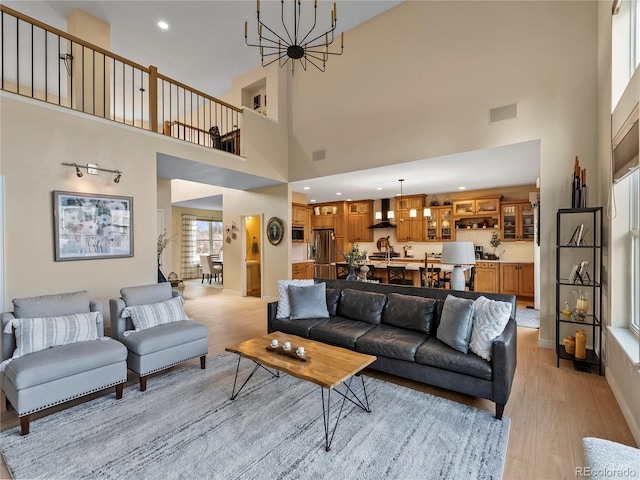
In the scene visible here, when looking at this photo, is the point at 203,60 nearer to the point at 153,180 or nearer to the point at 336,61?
the point at 336,61

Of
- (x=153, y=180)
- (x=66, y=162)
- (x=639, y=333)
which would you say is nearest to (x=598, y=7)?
(x=639, y=333)

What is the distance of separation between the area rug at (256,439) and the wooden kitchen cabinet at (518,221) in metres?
6.07

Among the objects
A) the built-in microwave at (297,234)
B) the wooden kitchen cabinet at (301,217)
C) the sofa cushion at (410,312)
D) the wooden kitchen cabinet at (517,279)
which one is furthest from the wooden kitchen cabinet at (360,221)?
the sofa cushion at (410,312)

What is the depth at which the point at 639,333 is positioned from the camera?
2359 millimetres

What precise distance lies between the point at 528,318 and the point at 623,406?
3130 mm

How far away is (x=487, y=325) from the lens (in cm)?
264

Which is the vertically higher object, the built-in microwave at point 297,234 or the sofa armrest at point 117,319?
the built-in microwave at point 297,234

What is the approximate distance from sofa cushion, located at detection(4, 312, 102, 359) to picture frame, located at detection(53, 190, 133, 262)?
1.17 metres

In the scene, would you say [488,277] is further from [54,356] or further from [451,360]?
[54,356]

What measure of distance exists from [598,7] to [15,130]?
→ 6.61m

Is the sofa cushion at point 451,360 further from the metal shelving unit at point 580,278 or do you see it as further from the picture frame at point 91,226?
the picture frame at point 91,226

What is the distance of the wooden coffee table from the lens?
7.02 ft

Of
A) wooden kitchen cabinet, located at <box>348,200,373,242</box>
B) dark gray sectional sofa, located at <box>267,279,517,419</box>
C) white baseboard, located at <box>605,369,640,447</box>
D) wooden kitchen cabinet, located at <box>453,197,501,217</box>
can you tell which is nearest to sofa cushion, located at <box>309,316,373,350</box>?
dark gray sectional sofa, located at <box>267,279,517,419</box>

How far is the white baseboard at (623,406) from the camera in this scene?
83.4 inches
